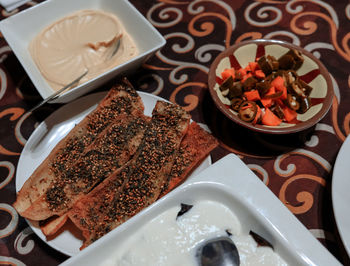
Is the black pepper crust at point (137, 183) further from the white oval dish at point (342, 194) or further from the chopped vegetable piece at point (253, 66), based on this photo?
the white oval dish at point (342, 194)

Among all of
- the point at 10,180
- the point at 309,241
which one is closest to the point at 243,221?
the point at 309,241

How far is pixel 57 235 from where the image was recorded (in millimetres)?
1361

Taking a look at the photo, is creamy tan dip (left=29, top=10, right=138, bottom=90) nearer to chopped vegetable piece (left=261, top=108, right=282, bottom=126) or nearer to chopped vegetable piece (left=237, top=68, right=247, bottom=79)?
chopped vegetable piece (left=237, top=68, right=247, bottom=79)

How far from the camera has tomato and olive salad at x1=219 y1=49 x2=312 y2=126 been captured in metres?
1.60

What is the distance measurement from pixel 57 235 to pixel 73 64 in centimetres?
94

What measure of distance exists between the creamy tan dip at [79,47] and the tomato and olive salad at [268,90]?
0.64 m

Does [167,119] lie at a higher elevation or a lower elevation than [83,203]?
higher

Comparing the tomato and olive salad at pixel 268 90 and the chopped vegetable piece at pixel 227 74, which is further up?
the chopped vegetable piece at pixel 227 74

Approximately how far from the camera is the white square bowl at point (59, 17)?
1.73 m

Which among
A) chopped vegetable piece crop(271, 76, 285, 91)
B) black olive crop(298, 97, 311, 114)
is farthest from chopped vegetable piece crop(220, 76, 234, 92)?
black olive crop(298, 97, 311, 114)

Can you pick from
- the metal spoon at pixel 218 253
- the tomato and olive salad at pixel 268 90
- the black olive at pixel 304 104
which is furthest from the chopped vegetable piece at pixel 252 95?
the metal spoon at pixel 218 253

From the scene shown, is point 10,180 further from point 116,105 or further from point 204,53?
point 204,53

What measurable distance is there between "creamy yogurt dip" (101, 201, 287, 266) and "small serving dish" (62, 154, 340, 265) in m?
0.02

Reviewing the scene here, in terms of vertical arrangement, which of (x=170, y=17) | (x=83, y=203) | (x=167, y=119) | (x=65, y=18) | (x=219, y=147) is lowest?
(x=219, y=147)
